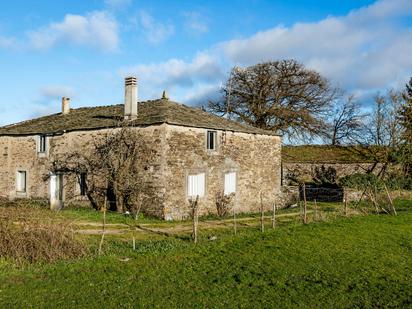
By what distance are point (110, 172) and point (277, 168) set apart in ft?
36.5

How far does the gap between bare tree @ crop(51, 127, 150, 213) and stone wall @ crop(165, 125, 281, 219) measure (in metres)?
1.48

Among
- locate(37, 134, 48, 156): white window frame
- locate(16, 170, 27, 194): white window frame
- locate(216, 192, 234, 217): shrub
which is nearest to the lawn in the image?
locate(216, 192, 234, 217): shrub

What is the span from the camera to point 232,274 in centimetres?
1142

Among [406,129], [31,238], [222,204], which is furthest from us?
[406,129]

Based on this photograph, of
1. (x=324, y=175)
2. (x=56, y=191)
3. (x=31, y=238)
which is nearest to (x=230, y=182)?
(x=56, y=191)

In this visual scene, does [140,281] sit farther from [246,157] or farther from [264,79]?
[264,79]

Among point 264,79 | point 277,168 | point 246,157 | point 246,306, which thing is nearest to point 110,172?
point 246,157

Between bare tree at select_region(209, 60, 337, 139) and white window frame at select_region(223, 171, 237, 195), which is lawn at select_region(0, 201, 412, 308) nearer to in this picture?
white window frame at select_region(223, 171, 237, 195)

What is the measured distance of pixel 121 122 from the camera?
22891 mm

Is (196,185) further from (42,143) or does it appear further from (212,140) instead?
(42,143)

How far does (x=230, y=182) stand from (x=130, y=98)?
7.12 m

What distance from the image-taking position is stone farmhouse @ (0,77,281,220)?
21.8m

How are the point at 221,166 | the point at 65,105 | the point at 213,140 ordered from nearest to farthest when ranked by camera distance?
the point at 213,140, the point at 221,166, the point at 65,105

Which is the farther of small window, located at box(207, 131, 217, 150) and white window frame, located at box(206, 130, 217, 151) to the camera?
small window, located at box(207, 131, 217, 150)
